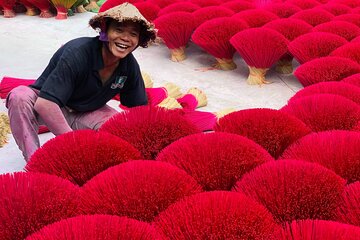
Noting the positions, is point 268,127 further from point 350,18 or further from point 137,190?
point 350,18

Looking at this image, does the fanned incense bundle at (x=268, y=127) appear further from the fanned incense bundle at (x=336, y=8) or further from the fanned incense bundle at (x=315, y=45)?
the fanned incense bundle at (x=336, y=8)

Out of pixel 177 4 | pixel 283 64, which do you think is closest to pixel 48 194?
pixel 283 64

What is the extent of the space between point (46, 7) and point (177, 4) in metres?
0.90

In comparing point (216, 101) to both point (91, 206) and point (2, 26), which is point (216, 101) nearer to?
point (91, 206)

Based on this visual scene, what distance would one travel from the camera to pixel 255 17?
5.71 ft

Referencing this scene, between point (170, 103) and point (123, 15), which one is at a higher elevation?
point (123, 15)

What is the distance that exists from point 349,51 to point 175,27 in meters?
0.61

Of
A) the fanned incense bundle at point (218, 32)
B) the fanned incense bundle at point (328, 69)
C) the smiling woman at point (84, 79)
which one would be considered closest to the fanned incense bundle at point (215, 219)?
the smiling woman at point (84, 79)

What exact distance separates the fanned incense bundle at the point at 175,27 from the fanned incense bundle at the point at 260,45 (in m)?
0.24

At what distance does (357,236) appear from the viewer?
465 mm

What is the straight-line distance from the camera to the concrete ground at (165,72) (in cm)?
148

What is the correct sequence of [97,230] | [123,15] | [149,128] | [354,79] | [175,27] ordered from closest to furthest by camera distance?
[97,230] → [149,128] → [123,15] → [354,79] → [175,27]

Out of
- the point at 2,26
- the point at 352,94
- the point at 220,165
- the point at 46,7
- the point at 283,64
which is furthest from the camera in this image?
the point at 46,7

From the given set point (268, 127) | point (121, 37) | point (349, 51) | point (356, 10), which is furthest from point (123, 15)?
point (356, 10)
